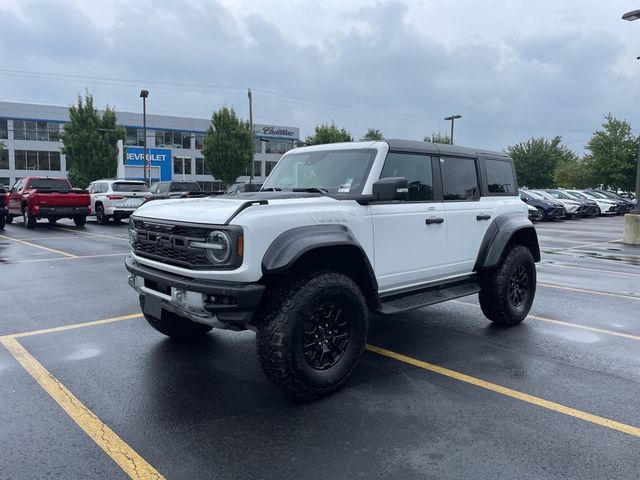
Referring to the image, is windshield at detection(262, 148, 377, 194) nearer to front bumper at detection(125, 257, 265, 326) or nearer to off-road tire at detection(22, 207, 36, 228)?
front bumper at detection(125, 257, 265, 326)

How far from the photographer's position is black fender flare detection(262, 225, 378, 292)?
3711 millimetres

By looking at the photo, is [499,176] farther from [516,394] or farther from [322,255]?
[322,255]

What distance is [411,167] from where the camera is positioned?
518 cm

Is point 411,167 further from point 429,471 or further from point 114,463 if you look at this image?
point 114,463

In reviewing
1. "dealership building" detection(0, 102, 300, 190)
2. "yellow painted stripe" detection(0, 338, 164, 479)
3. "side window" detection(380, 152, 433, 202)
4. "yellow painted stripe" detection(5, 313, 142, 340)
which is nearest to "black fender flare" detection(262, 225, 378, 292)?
"side window" detection(380, 152, 433, 202)

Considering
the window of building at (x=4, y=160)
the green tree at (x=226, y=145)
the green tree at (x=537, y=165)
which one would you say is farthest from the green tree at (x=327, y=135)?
the window of building at (x=4, y=160)

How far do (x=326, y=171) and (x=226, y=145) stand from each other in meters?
41.6

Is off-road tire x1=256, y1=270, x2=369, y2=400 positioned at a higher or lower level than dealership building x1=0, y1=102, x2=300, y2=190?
lower

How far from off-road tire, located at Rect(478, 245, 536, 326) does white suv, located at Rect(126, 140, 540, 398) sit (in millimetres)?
18

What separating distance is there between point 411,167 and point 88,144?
40.3m

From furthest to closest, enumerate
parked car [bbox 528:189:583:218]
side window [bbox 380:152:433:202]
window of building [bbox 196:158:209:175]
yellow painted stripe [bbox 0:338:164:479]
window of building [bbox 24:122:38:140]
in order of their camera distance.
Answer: window of building [bbox 196:158:209:175] < window of building [bbox 24:122:38:140] < parked car [bbox 528:189:583:218] < side window [bbox 380:152:433:202] < yellow painted stripe [bbox 0:338:164:479]

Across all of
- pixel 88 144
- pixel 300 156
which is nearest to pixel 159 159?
pixel 88 144

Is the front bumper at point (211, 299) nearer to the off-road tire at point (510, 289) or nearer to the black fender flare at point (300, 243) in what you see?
the black fender flare at point (300, 243)

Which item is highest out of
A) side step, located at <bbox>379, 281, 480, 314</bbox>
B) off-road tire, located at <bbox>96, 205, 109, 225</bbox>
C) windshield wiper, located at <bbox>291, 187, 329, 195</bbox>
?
windshield wiper, located at <bbox>291, 187, 329, 195</bbox>
